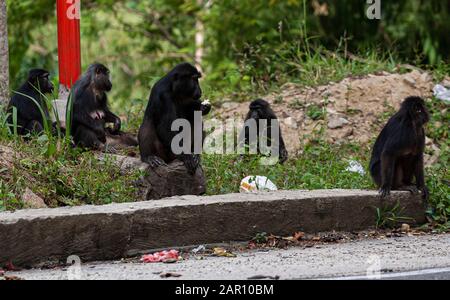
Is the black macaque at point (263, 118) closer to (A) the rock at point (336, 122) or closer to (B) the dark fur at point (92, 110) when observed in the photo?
(A) the rock at point (336, 122)

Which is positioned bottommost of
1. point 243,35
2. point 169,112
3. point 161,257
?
point 161,257

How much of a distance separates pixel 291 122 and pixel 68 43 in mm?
4156

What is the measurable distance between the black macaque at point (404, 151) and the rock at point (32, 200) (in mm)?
3397

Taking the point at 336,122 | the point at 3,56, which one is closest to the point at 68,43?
the point at 3,56

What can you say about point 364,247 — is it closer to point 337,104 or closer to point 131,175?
point 131,175

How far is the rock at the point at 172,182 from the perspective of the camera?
912 centimetres

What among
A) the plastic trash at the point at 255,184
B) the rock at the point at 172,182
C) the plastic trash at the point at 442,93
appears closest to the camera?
the rock at the point at 172,182

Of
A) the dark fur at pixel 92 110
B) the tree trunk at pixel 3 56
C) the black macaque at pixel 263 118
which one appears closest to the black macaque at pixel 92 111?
the dark fur at pixel 92 110

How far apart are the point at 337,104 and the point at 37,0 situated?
8278 millimetres

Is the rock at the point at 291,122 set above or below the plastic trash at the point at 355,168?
above

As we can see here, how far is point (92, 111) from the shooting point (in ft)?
34.8

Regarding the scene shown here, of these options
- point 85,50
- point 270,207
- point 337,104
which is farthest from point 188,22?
point 270,207

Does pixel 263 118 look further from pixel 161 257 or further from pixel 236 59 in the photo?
pixel 236 59
